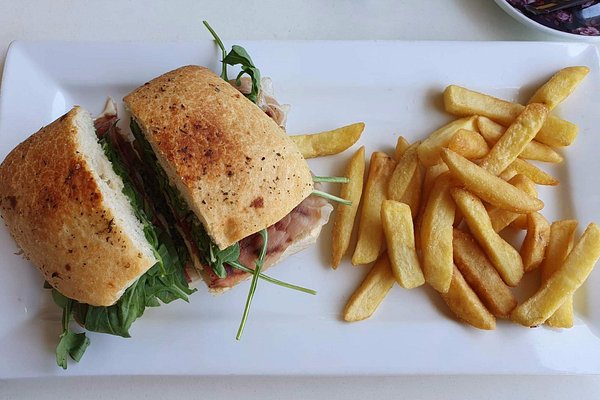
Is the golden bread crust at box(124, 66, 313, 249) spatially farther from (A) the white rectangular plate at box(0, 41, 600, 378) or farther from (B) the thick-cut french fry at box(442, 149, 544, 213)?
(B) the thick-cut french fry at box(442, 149, 544, 213)

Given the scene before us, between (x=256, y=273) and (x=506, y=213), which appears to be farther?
(x=506, y=213)

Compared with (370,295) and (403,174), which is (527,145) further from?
(370,295)

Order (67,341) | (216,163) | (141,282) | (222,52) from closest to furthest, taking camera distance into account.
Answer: (216,163) < (141,282) < (67,341) < (222,52)

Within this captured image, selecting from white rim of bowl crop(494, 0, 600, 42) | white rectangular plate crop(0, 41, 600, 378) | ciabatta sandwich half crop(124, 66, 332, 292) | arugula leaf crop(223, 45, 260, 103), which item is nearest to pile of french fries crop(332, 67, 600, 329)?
white rectangular plate crop(0, 41, 600, 378)

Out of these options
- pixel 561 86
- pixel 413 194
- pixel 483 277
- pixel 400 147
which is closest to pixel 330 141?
pixel 400 147

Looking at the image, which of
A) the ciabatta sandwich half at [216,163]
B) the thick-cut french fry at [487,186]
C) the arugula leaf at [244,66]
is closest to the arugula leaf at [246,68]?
the arugula leaf at [244,66]

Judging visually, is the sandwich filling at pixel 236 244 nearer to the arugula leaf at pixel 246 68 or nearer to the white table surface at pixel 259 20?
the arugula leaf at pixel 246 68
